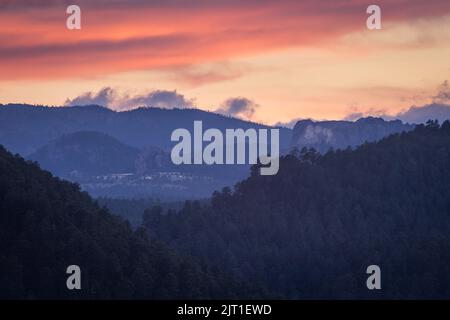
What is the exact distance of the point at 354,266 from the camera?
165m

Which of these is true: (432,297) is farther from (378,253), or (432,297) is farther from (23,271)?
(23,271)

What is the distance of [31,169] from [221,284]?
28.6 meters

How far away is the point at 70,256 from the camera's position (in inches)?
4983

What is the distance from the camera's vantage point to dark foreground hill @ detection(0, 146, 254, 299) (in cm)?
12238

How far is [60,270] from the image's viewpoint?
12425cm

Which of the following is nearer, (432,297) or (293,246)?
(432,297)

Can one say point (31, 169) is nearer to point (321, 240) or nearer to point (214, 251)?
point (214, 251)

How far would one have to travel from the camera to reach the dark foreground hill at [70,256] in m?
122
